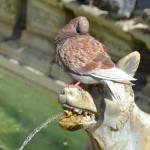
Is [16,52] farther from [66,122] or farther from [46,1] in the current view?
[66,122]

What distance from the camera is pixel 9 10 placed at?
7547mm

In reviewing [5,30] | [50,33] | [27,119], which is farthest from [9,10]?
[27,119]

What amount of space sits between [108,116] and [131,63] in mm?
280

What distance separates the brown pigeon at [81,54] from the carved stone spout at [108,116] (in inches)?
3.2

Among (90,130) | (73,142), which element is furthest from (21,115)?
(90,130)

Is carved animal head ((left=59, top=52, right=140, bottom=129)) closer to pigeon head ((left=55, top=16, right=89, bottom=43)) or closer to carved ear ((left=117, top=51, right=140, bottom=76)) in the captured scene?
carved ear ((left=117, top=51, right=140, bottom=76))

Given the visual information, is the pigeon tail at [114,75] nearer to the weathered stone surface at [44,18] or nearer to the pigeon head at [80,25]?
the pigeon head at [80,25]

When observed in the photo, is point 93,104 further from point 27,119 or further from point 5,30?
point 5,30

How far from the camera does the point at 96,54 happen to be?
2775mm

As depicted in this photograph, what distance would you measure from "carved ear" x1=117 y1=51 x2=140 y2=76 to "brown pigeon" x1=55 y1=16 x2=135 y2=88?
5cm

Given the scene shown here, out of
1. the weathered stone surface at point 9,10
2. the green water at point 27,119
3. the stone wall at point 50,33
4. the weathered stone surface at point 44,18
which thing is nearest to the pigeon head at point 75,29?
the green water at point 27,119

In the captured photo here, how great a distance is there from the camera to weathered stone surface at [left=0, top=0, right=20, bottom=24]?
7.50m

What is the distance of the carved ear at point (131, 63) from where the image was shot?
278 cm

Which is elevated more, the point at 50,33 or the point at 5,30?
the point at 50,33
